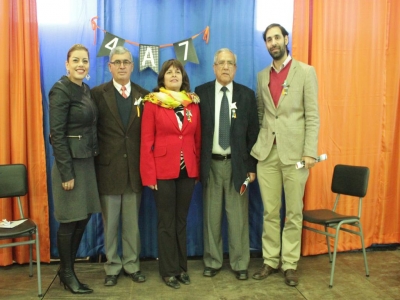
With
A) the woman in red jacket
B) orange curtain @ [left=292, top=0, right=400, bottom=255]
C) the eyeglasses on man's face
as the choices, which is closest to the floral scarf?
the woman in red jacket

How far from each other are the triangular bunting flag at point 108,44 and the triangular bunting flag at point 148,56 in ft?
0.62

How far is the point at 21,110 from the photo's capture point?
3.01 meters

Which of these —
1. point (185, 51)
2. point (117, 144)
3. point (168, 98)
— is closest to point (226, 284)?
point (117, 144)

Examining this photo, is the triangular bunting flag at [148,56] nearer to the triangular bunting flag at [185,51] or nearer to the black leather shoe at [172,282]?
the triangular bunting flag at [185,51]

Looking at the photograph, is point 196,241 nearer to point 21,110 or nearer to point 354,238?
point 354,238

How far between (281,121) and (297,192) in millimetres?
519

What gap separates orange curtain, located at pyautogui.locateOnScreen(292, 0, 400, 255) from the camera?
330 centimetres

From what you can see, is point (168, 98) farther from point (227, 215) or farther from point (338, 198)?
Answer: point (338, 198)

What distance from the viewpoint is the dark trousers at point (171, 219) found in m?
2.71

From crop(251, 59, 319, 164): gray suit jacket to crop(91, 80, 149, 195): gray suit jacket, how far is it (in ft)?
3.00

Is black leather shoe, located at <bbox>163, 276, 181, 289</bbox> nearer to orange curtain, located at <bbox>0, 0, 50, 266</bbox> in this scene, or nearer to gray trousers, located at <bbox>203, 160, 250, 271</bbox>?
gray trousers, located at <bbox>203, 160, 250, 271</bbox>

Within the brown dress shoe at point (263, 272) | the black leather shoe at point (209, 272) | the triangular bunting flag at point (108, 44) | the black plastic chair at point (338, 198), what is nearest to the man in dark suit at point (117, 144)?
the triangular bunting flag at point (108, 44)

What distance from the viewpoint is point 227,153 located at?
2.84 meters

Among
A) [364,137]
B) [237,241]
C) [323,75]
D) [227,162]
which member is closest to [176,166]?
[227,162]
